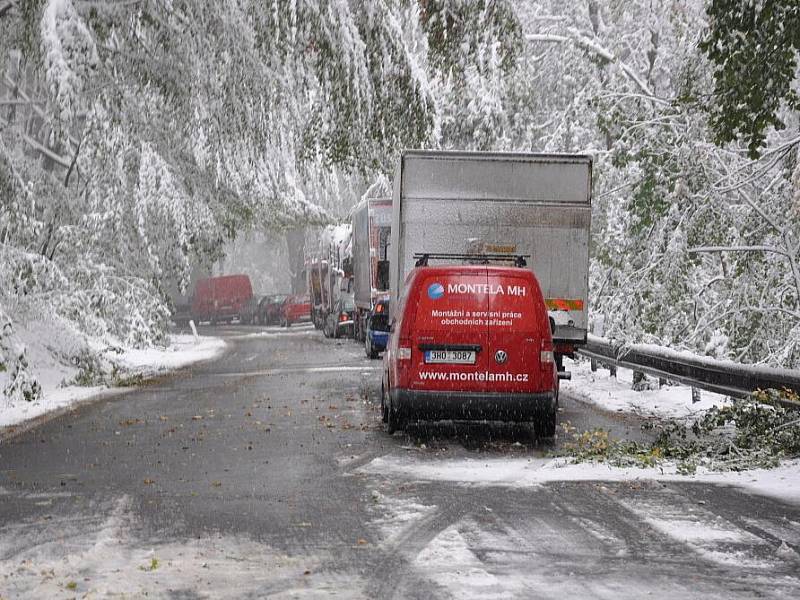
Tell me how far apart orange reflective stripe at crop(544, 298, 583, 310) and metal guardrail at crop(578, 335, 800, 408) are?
91cm

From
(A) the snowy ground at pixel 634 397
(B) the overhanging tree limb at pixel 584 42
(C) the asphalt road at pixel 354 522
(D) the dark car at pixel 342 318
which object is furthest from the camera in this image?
(D) the dark car at pixel 342 318

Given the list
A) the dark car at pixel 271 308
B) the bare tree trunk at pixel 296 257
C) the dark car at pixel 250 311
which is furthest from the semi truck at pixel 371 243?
the bare tree trunk at pixel 296 257

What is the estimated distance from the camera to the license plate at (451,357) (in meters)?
12.7

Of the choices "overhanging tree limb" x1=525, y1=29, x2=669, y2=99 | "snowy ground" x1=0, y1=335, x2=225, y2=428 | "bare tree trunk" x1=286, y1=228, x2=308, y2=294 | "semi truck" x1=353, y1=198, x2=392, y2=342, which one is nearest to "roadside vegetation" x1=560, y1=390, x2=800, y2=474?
"snowy ground" x1=0, y1=335, x2=225, y2=428

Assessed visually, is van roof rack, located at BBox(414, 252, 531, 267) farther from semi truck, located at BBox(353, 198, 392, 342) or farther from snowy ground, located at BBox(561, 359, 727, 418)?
semi truck, located at BBox(353, 198, 392, 342)

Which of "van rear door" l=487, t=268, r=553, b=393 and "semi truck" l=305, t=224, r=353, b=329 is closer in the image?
"van rear door" l=487, t=268, r=553, b=393

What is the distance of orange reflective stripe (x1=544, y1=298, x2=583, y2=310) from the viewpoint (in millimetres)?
17625

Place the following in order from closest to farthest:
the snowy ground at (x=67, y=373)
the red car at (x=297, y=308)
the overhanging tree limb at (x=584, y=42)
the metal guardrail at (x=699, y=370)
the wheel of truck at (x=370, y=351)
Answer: the metal guardrail at (x=699, y=370) → the snowy ground at (x=67, y=373) → the wheel of truck at (x=370, y=351) → the overhanging tree limb at (x=584, y=42) → the red car at (x=297, y=308)

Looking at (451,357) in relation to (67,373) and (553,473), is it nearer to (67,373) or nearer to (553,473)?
(553,473)

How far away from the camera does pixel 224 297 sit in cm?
6588

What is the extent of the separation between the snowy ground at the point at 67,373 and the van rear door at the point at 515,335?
240 inches

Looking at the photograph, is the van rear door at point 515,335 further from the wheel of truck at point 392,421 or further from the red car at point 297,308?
the red car at point 297,308

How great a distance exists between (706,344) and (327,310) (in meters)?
25.1

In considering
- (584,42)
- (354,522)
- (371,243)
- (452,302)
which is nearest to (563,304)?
(452,302)
